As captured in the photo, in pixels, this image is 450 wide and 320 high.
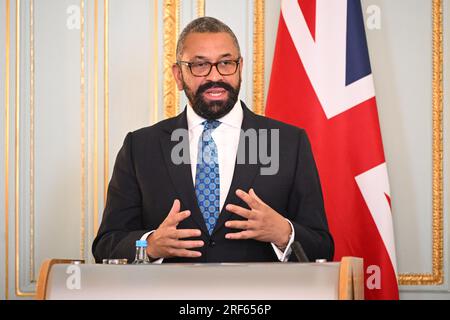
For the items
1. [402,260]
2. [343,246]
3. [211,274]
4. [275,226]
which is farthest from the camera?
[402,260]

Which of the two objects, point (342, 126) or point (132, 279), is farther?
point (342, 126)

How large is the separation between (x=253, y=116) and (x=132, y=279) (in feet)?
4.22

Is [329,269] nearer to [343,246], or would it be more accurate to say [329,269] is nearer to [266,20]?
[343,246]

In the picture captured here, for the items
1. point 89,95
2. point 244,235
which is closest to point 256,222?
point 244,235

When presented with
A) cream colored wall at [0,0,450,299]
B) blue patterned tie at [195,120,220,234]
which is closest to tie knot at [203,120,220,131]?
blue patterned tie at [195,120,220,234]

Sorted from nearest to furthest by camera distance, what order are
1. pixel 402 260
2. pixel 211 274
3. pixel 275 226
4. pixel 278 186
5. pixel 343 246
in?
pixel 211 274
pixel 275 226
pixel 278 186
pixel 343 246
pixel 402 260

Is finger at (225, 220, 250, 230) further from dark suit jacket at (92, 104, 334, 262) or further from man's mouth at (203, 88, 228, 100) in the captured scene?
man's mouth at (203, 88, 228, 100)

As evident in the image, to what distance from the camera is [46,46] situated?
14.4 ft

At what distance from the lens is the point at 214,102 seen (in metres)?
2.85

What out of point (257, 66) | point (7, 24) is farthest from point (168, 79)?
point (7, 24)

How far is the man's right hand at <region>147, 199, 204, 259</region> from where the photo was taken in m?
2.33

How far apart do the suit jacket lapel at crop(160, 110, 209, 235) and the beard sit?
0.11 meters

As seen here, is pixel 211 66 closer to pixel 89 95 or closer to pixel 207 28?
pixel 207 28

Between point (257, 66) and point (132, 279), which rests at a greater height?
point (257, 66)
